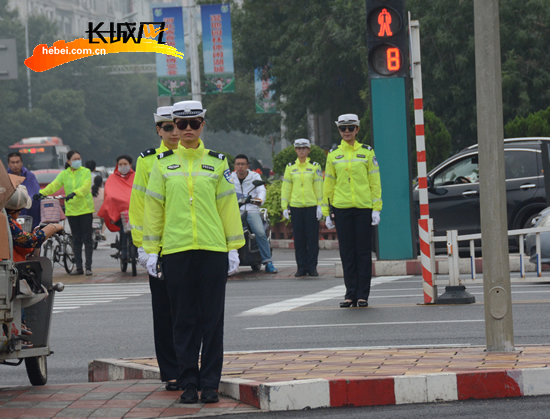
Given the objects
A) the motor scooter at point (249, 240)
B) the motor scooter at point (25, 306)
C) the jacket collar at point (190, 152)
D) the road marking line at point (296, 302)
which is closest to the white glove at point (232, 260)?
the jacket collar at point (190, 152)

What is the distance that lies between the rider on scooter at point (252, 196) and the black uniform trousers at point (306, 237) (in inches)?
25.4

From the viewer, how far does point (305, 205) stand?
15.3 meters

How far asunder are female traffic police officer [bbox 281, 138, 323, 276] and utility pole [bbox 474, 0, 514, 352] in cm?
836

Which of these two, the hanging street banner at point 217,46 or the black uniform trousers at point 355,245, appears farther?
the hanging street banner at point 217,46

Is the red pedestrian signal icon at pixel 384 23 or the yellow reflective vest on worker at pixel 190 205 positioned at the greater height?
Result: the red pedestrian signal icon at pixel 384 23

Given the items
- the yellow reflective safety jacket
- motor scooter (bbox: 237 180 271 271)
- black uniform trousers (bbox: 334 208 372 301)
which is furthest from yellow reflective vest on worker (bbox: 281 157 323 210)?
black uniform trousers (bbox: 334 208 372 301)

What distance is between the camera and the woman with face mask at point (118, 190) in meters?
14.9

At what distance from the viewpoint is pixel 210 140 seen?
367 feet

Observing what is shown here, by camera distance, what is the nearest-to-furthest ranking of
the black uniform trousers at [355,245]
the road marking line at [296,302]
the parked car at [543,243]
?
the black uniform trousers at [355,245] < the road marking line at [296,302] < the parked car at [543,243]

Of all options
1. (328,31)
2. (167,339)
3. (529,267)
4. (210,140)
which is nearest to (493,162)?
(167,339)

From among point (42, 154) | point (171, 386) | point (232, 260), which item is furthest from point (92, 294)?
point (42, 154)

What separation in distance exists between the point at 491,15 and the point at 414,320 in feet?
12.4

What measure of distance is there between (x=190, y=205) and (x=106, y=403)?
1291 millimetres

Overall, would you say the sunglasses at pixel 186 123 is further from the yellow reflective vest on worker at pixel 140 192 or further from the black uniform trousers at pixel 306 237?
the black uniform trousers at pixel 306 237
